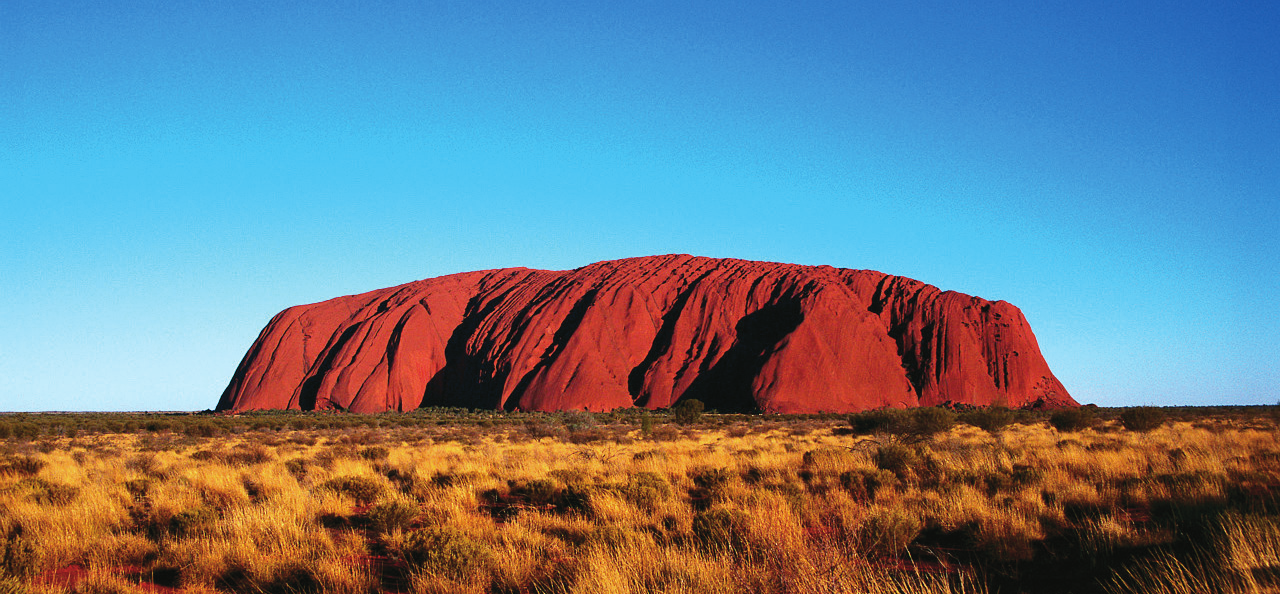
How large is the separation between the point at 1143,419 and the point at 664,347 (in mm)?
42386

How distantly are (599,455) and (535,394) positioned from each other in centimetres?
4237

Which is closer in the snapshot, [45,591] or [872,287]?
[45,591]

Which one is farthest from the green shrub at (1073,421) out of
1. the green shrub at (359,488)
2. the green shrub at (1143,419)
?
the green shrub at (359,488)

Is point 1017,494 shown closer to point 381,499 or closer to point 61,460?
point 381,499

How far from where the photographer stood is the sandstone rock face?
5678 cm

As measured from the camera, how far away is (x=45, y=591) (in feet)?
15.5

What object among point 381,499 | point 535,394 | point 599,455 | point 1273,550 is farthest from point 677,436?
point 535,394

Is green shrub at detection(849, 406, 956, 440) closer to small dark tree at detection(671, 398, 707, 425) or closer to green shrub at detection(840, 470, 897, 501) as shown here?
green shrub at detection(840, 470, 897, 501)

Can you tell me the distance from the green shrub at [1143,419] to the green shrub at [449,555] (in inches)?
914

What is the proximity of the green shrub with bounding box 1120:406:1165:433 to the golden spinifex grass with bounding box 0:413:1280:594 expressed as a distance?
9.43m

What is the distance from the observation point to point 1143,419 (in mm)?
21688

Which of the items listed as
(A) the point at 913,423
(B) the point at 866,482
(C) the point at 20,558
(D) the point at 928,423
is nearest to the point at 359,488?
(C) the point at 20,558

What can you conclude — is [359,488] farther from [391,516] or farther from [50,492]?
[50,492]

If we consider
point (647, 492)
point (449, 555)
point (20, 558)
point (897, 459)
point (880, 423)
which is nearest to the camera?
point (449, 555)
